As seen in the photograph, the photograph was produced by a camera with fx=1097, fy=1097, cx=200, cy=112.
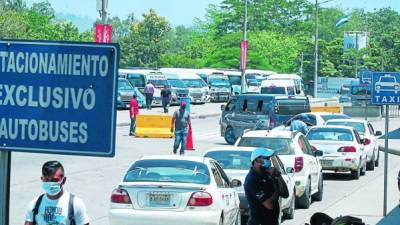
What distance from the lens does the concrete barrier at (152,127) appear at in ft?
143

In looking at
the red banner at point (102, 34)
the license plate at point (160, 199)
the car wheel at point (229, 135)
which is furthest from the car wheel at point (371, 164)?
the license plate at point (160, 199)

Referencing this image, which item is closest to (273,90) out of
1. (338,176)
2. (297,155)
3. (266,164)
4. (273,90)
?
(273,90)

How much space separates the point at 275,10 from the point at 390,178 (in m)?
135

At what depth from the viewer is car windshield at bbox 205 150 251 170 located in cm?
1945

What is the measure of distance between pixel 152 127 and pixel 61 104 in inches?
1484

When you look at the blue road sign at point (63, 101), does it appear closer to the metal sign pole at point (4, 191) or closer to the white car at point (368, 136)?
the metal sign pole at point (4, 191)

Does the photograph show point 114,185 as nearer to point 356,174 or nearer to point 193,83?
point 356,174

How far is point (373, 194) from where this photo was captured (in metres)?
25.5

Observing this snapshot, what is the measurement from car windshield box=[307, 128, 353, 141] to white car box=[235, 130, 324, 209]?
19.8 ft

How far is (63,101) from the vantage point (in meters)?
6.36

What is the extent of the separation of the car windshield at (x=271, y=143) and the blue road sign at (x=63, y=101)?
625 inches

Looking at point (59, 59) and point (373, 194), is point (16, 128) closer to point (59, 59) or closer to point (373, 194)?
point (59, 59)

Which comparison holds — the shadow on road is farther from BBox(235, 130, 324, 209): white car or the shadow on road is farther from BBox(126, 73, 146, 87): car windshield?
BBox(126, 73, 146, 87): car windshield

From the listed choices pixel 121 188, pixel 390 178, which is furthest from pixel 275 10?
pixel 121 188
